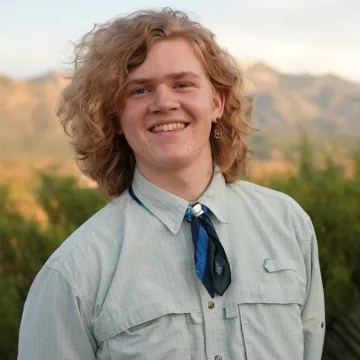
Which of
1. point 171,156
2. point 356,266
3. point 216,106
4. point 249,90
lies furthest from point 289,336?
point 356,266

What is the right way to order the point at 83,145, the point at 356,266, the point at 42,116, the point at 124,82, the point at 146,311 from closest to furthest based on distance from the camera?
1. the point at 146,311
2. the point at 124,82
3. the point at 83,145
4. the point at 356,266
5. the point at 42,116

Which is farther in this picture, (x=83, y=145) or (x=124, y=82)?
(x=83, y=145)

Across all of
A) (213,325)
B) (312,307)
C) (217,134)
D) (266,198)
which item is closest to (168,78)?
(217,134)

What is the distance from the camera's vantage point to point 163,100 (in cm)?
219

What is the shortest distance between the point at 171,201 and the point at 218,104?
1.52 ft

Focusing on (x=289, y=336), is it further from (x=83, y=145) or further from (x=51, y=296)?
(x=83, y=145)

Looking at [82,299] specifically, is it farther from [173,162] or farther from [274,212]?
[274,212]

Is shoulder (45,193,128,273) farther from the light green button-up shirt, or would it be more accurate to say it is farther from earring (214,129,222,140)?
earring (214,129,222,140)

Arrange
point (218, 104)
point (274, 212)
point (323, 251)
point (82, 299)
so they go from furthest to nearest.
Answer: point (323, 251)
point (218, 104)
point (274, 212)
point (82, 299)

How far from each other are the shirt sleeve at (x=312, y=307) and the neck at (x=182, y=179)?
447mm

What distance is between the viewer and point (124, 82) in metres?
2.29

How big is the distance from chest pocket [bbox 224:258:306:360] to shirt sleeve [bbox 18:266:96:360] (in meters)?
0.47

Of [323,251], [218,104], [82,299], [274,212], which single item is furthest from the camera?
[323,251]

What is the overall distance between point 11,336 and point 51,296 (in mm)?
1992
